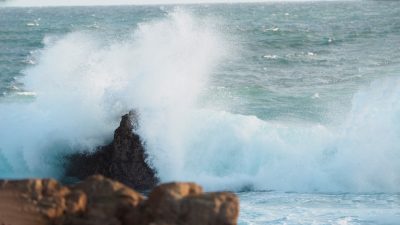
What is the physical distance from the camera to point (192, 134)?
1442 centimetres

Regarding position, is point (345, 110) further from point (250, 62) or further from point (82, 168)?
point (250, 62)

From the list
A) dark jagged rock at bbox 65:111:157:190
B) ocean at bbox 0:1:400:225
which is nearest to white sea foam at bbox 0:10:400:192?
ocean at bbox 0:1:400:225

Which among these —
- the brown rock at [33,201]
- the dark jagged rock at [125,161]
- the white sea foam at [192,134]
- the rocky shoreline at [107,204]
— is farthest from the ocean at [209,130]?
the brown rock at [33,201]

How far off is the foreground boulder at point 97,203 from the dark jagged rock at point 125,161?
23.2 feet

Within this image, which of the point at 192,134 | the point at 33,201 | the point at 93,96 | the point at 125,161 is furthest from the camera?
the point at 93,96

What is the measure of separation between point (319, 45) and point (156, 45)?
18709 mm

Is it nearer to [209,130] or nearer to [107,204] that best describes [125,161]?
[209,130]

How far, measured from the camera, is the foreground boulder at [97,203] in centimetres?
509

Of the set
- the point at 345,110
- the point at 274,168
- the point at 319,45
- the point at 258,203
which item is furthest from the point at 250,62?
the point at 258,203

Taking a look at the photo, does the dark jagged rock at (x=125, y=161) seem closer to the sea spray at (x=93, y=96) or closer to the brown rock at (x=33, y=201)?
the sea spray at (x=93, y=96)

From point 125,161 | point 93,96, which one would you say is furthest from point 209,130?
point 125,161

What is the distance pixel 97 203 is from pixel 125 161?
7.32 metres

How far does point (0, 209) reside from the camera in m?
5.24

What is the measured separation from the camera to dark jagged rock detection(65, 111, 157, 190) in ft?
40.8
